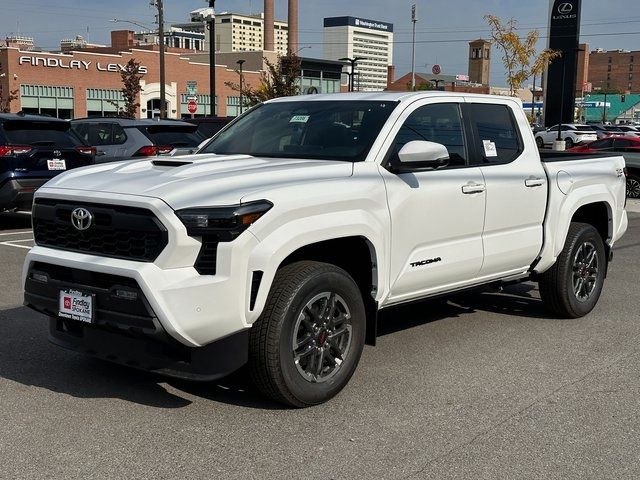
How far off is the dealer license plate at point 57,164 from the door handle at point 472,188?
837 cm

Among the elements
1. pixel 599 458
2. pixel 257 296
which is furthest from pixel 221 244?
pixel 599 458

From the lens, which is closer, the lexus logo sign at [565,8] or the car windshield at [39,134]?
the car windshield at [39,134]

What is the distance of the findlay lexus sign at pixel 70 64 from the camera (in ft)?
196

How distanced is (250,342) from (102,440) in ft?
3.08

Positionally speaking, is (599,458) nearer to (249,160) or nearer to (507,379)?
(507,379)

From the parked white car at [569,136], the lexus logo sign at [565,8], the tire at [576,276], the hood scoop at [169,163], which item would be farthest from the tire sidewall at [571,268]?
the lexus logo sign at [565,8]

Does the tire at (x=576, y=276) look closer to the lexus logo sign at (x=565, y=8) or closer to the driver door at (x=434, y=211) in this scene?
the driver door at (x=434, y=211)

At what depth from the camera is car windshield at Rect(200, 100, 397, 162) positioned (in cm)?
537

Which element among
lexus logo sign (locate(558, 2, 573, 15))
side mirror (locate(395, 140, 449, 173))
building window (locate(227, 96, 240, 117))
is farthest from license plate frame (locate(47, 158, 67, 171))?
building window (locate(227, 96, 240, 117))

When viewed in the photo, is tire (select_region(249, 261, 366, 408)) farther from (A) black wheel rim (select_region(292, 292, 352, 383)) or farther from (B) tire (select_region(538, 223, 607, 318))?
(B) tire (select_region(538, 223, 607, 318))

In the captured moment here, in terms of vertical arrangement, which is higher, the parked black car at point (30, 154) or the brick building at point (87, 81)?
the brick building at point (87, 81)

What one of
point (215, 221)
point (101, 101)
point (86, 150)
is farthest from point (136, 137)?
point (101, 101)

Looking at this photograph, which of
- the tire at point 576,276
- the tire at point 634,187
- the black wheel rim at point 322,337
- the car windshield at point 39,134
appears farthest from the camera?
the tire at point 634,187

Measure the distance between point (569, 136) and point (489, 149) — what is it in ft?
142
